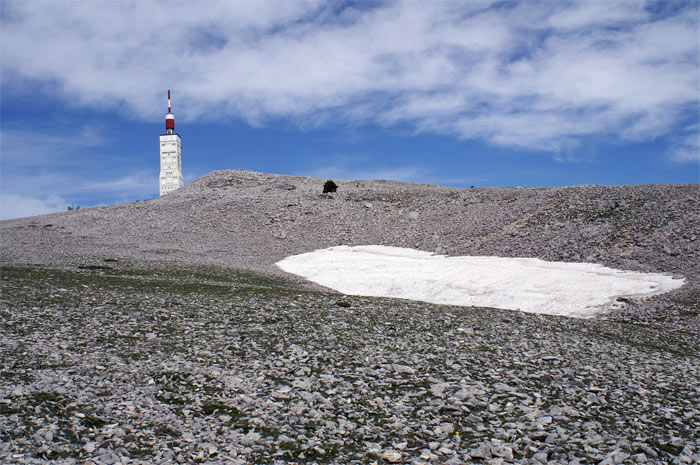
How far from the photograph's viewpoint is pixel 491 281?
1021 inches

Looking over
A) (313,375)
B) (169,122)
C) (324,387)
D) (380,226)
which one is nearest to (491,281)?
(313,375)

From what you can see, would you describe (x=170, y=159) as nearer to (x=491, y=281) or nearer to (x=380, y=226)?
(x=380, y=226)

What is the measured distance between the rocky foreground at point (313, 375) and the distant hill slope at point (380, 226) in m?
3.69

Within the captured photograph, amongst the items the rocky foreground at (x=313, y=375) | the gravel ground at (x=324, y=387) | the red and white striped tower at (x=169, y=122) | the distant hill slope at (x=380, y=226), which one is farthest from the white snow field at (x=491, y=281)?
the red and white striped tower at (x=169, y=122)

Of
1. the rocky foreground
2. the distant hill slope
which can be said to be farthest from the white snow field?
the distant hill slope

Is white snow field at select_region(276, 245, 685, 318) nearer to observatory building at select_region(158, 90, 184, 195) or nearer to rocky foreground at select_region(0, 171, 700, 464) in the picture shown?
rocky foreground at select_region(0, 171, 700, 464)

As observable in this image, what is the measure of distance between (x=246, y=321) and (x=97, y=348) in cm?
405

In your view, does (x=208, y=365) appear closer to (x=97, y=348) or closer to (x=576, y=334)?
(x=97, y=348)

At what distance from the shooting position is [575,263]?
98.4 ft

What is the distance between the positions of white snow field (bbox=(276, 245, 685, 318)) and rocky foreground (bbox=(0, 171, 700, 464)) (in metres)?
1.98

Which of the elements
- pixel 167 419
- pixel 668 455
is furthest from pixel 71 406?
pixel 668 455

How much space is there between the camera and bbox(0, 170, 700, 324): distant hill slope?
98.3 ft

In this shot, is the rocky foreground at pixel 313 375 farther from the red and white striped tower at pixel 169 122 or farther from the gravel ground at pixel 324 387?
the red and white striped tower at pixel 169 122

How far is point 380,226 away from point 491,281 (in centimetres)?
1968
